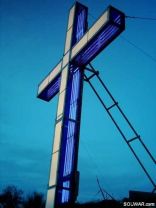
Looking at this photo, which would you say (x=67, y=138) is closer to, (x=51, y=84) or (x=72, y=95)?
(x=72, y=95)

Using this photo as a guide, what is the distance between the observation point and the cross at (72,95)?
11.0m

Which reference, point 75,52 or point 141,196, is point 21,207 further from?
point 141,196

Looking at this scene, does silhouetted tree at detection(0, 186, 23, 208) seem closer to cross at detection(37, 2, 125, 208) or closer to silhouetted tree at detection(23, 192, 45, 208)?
silhouetted tree at detection(23, 192, 45, 208)

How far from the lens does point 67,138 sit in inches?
464

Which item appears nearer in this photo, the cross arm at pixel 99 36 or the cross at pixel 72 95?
the cross at pixel 72 95

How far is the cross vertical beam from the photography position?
Result: 10.9 metres

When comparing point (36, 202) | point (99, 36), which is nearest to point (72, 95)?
point (99, 36)

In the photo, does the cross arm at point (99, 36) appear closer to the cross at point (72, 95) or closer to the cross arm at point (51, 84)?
the cross at point (72, 95)

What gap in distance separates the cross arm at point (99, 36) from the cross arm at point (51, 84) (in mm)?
1407

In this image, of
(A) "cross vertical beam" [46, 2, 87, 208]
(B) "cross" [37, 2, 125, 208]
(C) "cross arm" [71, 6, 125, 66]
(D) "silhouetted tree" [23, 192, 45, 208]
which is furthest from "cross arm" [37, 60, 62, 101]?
(D) "silhouetted tree" [23, 192, 45, 208]

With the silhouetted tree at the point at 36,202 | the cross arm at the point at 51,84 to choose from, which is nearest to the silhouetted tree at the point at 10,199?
the silhouetted tree at the point at 36,202

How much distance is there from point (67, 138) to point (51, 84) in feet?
14.0

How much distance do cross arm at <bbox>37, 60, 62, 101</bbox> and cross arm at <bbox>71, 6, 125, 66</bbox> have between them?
1407mm

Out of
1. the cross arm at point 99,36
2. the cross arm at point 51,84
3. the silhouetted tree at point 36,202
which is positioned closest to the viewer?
the cross arm at point 99,36
